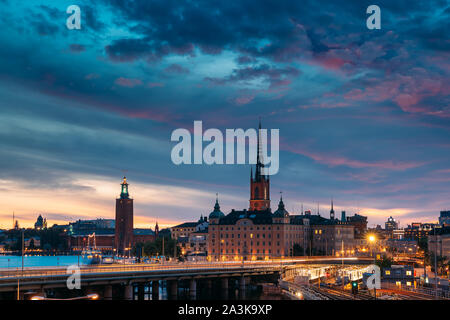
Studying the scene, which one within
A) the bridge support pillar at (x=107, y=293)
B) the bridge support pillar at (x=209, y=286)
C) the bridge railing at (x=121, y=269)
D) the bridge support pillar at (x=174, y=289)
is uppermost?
the bridge railing at (x=121, y=269)

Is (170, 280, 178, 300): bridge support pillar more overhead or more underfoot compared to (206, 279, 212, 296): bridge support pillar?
more overhead

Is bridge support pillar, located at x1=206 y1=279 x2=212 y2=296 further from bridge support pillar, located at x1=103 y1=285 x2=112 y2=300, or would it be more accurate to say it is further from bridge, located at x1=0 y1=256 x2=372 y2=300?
bridge support pillar, located at x1=103 y1=285 x2=112 y2=300

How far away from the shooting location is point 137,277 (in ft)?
331

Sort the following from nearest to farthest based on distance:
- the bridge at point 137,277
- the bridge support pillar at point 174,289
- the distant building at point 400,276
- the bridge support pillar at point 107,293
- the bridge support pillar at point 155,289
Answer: the bridge at point 137,277 → the bridge support pillar at point 107,293 → the distant building at point 400,276 → the bridge support pillar at point 155,289 → the bridge support pillar at point 174,289

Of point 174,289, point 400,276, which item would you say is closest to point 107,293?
point 174,289

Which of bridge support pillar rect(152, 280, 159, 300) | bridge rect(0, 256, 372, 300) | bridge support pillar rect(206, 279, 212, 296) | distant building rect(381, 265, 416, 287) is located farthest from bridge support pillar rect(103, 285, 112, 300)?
distant building rect(381, 265, 416, 287)

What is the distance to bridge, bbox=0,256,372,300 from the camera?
80812 mm

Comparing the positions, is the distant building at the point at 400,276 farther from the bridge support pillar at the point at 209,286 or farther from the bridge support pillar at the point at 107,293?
the bridge support pillar at the point at 107,293

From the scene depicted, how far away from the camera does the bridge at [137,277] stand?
265 feet

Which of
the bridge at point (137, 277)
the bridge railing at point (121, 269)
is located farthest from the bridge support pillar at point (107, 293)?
Answer: the bridge railing at point (121, 269)
